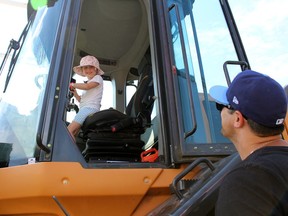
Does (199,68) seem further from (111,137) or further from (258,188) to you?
(258,188)

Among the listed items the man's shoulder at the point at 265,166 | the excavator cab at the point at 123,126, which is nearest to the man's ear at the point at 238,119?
the man's shoulder at the point at 265,166

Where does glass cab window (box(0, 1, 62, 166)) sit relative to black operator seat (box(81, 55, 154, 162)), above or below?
above

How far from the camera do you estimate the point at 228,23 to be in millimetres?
2773

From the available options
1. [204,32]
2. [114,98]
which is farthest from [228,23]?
[114,98]

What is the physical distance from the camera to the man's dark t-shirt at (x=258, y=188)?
1073mm

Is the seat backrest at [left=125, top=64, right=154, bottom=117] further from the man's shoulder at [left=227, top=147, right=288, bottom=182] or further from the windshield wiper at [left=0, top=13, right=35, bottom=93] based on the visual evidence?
the man's shoulder at [left=227, top=147, right=288, bottom=182]

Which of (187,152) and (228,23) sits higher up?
(228,23)

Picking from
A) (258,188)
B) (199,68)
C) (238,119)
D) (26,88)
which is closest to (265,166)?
(258,188)

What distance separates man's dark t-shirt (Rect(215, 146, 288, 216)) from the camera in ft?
3.52

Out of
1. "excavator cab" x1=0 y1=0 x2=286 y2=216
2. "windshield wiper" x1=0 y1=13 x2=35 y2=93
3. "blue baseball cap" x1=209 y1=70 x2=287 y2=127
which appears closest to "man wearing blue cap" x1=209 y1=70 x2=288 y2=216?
"blue baseball cap" x1=209 y1=70 x2=287 y2=127

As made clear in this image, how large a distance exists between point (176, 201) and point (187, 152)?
0.34 m

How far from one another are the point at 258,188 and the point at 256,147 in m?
0.23

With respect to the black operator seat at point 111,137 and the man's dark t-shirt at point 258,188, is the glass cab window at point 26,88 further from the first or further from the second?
the man's dark t-shirt at point 258,188

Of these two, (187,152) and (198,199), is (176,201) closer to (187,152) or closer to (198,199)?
(198,199)
